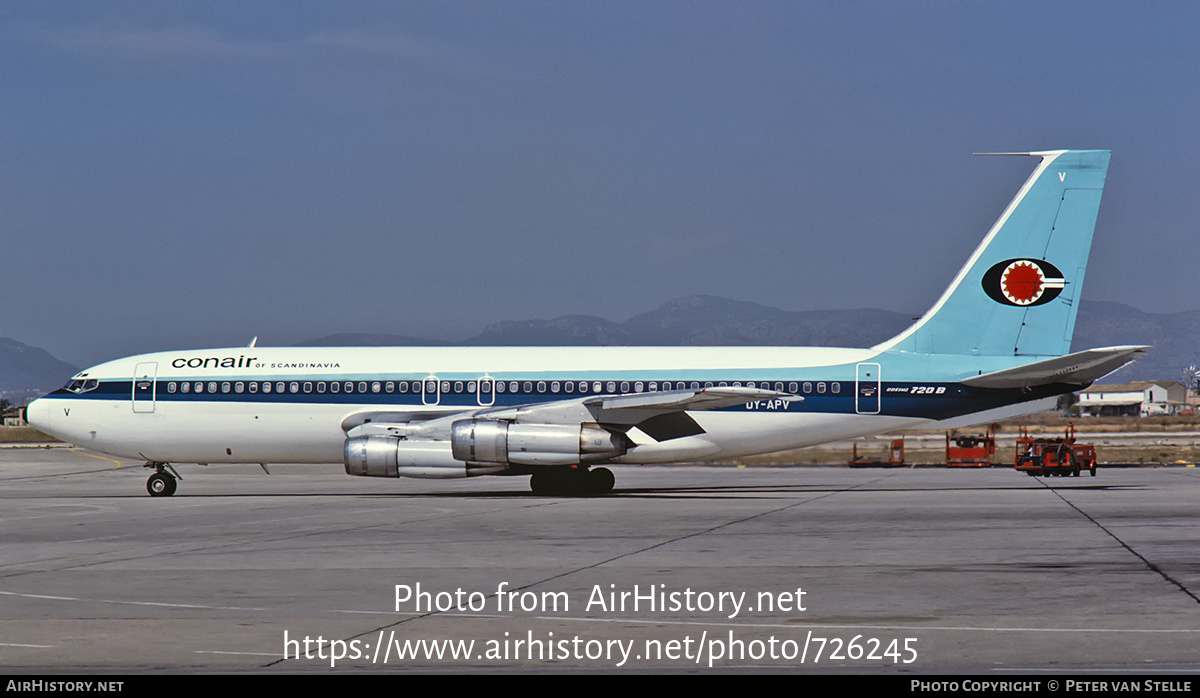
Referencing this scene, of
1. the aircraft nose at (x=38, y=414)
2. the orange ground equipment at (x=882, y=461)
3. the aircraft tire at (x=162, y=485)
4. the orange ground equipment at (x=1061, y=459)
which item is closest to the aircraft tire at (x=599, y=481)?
the aircraft tire at (x=162, y=485)

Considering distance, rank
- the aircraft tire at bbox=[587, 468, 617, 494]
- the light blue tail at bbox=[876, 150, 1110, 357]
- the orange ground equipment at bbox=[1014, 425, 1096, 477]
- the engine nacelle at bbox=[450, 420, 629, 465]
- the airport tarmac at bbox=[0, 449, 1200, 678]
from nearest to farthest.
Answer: the airport tarmac at bbox=[0, 449, 1200, 678]
the engine nacelle at bbox=[450, 420, 629, 465]
the light blue tail at bbox=[876, 150, 1110, 357]
the aircraft tire at bbox=[587, 468, 617, 494]
the orange ground equipment at bbox=[1014, 425, 1096, 477]

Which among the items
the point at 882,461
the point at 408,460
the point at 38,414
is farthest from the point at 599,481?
the point at 882,461

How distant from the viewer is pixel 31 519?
26.8 metres

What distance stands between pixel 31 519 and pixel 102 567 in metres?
10.6

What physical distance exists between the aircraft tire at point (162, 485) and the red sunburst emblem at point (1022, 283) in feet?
80.2

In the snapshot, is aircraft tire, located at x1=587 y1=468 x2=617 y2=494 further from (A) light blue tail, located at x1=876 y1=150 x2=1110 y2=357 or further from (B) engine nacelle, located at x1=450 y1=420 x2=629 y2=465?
(A) light blue tail, located at x1=876 y1=150 x2=1110 y2=357

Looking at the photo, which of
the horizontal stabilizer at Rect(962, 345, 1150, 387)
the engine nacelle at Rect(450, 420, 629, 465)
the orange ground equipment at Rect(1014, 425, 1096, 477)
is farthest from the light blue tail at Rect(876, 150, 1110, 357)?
the orange ground equipment at Rect(1014, 425, 1096, 477)

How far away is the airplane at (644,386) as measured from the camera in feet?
110

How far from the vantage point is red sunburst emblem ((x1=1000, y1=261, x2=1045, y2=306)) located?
3447 centimetres

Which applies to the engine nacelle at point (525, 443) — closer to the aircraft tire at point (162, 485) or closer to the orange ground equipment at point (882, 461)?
the aircraft tire at point (162, 485)

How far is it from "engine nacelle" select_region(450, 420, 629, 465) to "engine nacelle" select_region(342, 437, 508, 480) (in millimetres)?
316

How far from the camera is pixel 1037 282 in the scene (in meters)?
34.5
